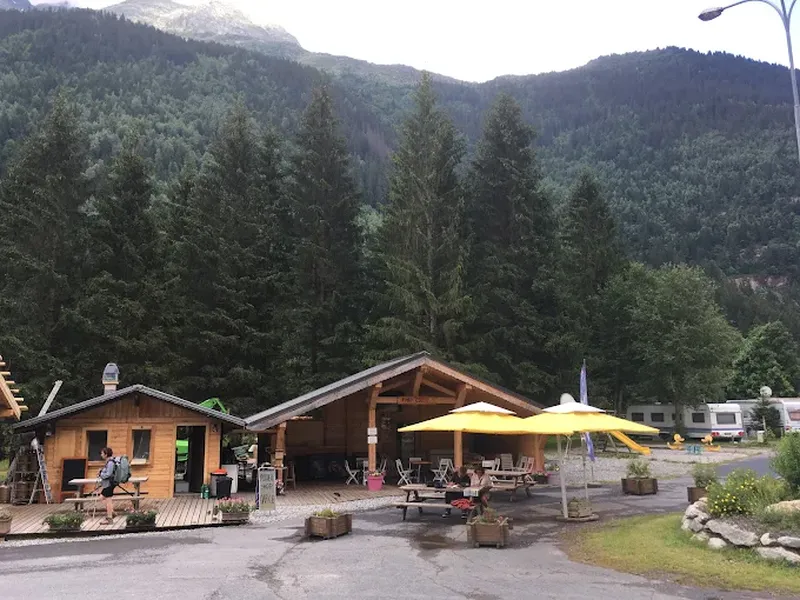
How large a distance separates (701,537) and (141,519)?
31.9ft

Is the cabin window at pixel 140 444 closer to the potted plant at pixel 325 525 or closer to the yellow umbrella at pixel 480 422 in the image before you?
the yellow umbrella at pixel 480 422

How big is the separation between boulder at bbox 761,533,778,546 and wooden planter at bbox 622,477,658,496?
7.76m

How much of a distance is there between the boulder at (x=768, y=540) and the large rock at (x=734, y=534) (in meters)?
0.12

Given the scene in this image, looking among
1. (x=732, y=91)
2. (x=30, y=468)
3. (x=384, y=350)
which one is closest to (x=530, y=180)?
(x=384, y=350)

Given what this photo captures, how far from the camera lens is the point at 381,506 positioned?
603 inches

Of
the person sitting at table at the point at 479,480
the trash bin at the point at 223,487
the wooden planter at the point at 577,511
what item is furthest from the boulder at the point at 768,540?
the trash bin at the point at 223,487

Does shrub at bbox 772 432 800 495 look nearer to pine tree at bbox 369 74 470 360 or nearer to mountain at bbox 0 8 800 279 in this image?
pine tree at bbox 369 74 470 360

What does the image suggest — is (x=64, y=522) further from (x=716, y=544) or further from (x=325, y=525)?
(x=716, y=544)

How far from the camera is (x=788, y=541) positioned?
8344 millimetres

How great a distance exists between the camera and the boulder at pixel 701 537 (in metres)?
9.71

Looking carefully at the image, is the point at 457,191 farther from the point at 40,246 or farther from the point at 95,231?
the point at 40,246

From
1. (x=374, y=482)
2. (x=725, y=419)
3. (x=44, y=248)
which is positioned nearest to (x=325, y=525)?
(x=374, y=482)

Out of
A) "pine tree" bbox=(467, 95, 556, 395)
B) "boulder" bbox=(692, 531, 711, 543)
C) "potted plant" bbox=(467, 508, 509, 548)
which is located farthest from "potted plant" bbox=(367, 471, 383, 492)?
"pine tree" bbox=(467, 95, 556, 395)

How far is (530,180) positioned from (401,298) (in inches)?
402
